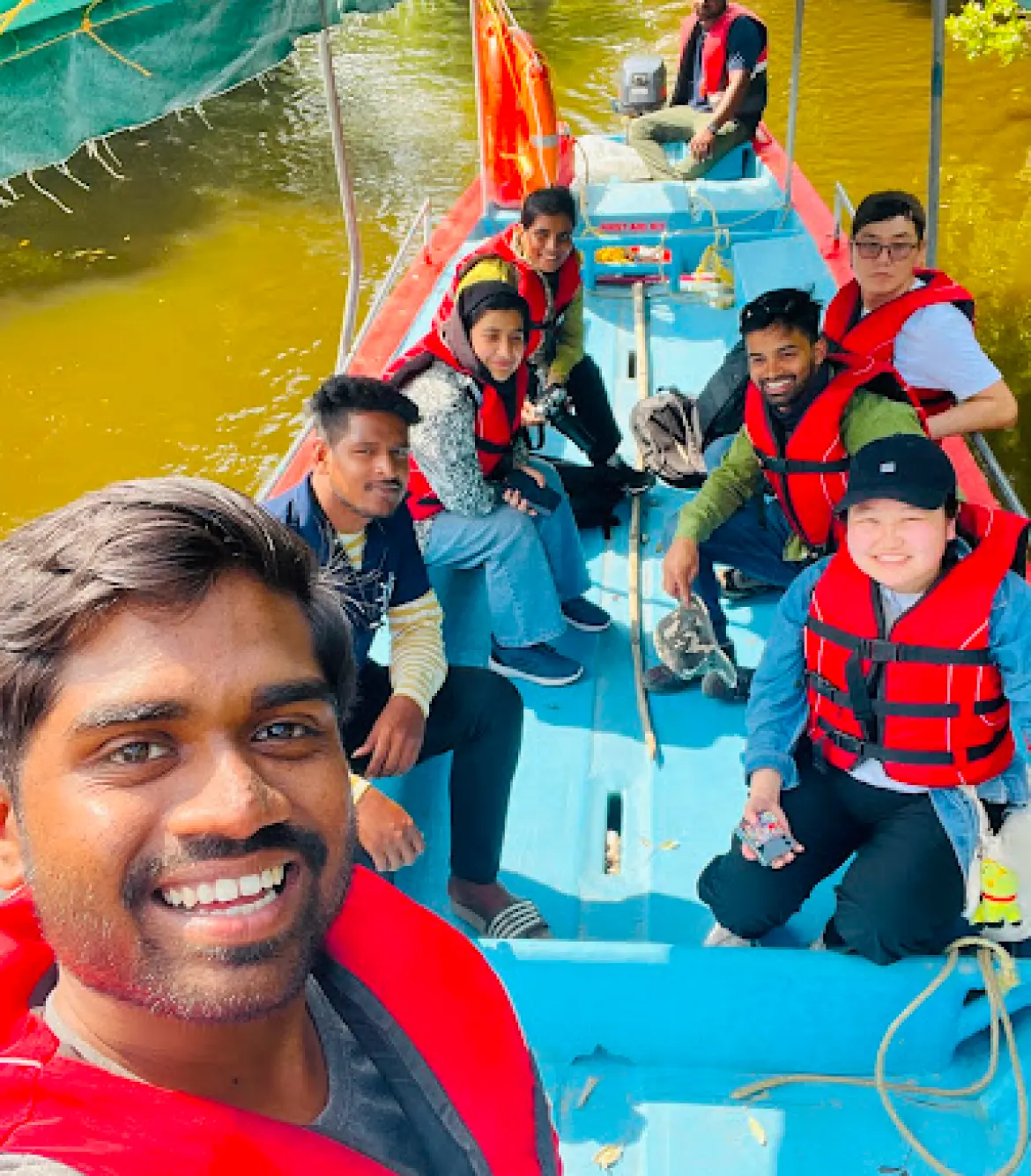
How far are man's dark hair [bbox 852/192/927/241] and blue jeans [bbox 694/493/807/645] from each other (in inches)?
31.6

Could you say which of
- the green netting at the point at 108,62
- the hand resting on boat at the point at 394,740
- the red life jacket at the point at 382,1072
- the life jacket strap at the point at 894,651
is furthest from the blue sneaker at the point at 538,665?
the red life jacket at the point at 382,1072

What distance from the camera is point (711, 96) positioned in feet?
22.5

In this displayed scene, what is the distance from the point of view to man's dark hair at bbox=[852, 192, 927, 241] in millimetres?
Result: 3010

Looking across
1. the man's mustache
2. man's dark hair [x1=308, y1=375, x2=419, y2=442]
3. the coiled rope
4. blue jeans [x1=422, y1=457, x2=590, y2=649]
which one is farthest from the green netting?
the coiled rope

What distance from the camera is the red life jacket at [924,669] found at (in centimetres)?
196

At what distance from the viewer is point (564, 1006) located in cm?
205

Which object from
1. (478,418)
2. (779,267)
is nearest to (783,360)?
(478,418)

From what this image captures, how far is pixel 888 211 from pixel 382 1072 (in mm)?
2642

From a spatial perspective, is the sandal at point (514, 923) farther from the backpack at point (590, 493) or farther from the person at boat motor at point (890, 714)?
the backpack at point (590, 493)

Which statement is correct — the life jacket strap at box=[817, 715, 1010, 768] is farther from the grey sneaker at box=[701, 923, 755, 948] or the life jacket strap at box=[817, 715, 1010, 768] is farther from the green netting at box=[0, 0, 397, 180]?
the green netting at box=[0, 0, 397, 180]

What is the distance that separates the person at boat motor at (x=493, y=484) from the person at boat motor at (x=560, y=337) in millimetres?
471

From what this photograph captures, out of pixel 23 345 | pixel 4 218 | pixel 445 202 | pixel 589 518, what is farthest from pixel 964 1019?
pixel 4 218

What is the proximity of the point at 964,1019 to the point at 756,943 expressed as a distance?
44 centimetres

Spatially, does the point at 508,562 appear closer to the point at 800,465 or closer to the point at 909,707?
the point at 800,465
